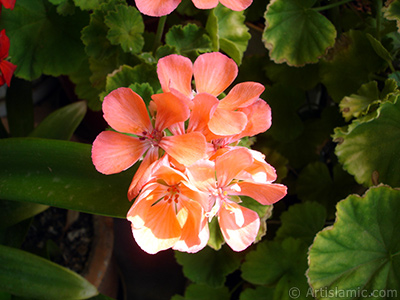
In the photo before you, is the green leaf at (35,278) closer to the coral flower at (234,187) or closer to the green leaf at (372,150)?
the coral flower at (234,187)

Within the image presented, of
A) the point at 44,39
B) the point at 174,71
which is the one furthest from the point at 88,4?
the point at 174,71

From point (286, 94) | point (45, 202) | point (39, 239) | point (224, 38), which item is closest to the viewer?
point (45, 202)

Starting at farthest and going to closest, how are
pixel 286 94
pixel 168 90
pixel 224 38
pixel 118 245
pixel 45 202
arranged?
pixel 118 245 < pixel 286 94 < pixel 224 38 < pixel 45 202 < pixel 168 90

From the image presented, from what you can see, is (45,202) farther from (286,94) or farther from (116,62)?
(286,94)

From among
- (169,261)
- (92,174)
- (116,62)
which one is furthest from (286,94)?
(169,261)

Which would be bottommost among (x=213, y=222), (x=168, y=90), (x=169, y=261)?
(x=169, y=261)

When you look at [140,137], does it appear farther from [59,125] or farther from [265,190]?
[59,125]

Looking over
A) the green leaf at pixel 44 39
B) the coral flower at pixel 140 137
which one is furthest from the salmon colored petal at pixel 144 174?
the green leaf at pixel 44 39

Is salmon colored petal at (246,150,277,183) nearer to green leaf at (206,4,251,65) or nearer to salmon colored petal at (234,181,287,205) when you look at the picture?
salmon colored petal at (234,181,287,205)
